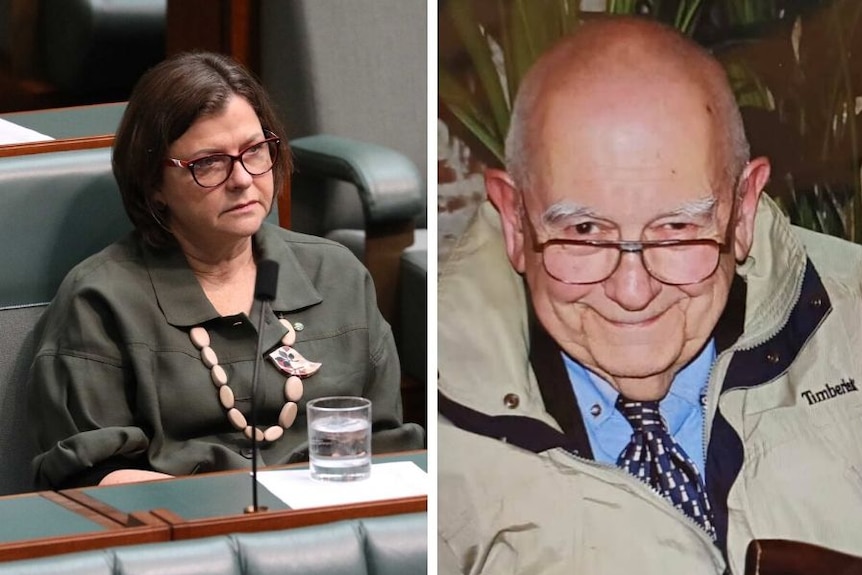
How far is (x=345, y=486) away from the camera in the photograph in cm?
137

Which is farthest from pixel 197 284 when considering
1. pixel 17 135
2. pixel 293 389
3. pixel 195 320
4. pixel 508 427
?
pixel 508 427

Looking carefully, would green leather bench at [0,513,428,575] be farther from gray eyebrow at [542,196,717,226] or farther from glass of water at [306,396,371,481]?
gray eyebrow at [542,196,717,226]

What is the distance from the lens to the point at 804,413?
793 mm

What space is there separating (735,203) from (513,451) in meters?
0.16

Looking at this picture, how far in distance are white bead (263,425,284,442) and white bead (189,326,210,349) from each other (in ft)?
0.37

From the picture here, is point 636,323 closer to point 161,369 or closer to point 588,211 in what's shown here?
point 588,211

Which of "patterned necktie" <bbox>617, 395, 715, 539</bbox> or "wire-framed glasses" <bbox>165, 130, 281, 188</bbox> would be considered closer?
"patterned necktie" <bbox>617, 395, 715, 539</bbox>

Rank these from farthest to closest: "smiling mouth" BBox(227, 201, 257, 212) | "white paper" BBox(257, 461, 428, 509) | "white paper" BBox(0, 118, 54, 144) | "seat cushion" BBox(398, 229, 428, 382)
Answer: "seat cushion" BBox(398, 229, 428, 382)
"white paper" BBox(0, 118, 54, 144)
"smiling mouth" BBox(227, 201, 257, 212)
"white paper" BBox(257, 461, 428, 509)

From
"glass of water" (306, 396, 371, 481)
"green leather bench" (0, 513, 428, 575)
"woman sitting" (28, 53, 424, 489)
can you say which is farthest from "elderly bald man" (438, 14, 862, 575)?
"woman sitting" (28, 53, 424, 489)

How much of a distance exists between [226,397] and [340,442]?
0.96 feet

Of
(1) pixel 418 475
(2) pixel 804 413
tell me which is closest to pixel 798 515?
(2) pixel 804 413

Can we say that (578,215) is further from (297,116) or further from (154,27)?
(154,27)

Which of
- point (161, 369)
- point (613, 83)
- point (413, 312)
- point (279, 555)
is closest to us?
point (613, 83)

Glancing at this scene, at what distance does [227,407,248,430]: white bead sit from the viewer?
1658mm
